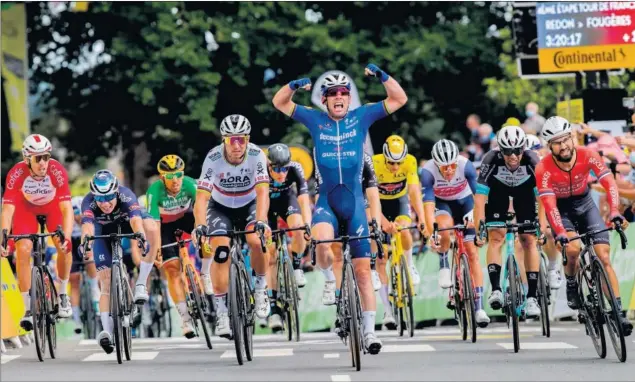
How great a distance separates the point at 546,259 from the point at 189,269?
394 centimetres

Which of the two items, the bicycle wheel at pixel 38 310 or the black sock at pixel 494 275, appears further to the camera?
the black sock at pixel 494 275

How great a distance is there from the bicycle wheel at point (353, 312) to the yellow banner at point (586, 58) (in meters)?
11.7

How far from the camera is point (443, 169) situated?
18828 millimetres

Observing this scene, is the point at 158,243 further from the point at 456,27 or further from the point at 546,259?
the point at 456,27

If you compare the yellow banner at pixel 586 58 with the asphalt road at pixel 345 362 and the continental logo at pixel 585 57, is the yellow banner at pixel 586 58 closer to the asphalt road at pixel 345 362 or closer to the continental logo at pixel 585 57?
the continental logo at pixel 585 57

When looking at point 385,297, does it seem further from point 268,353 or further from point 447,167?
point 268,353

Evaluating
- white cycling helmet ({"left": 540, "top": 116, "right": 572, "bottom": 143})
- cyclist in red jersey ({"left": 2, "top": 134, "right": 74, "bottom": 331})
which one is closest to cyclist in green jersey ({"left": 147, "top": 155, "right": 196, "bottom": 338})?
cyclist in red jersey ({"left": 2, "top": 134, "right": 74, "bottom": 331})

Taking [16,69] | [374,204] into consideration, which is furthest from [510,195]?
[16,69]

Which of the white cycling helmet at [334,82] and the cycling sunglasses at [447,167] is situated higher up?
the white cycling helmet at [334,82]

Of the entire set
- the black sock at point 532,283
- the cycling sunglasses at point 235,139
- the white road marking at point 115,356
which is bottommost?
the white road marking at point 115,356

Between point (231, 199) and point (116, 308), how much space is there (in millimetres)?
1580

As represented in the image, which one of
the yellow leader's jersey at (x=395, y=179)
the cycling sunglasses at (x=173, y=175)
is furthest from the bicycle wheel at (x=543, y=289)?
the cycling sunglasses at (x=173, y=175)

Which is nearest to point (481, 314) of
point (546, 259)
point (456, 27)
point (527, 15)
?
point (546, 259)

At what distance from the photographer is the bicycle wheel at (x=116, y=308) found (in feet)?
51.6
